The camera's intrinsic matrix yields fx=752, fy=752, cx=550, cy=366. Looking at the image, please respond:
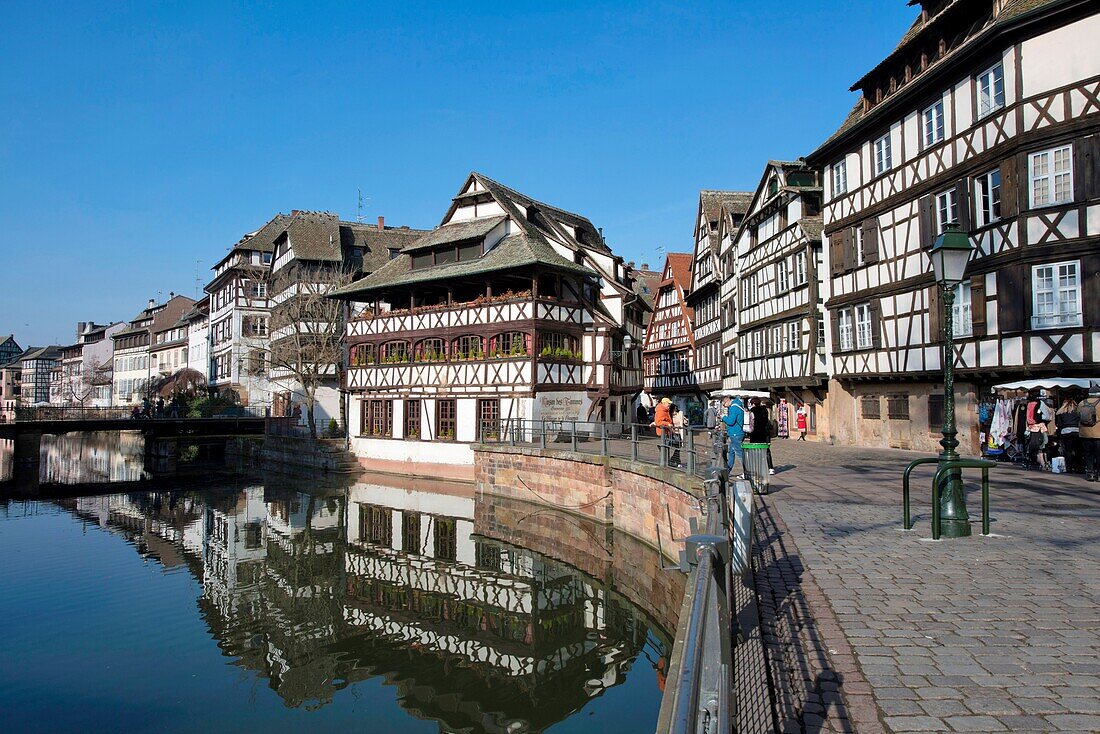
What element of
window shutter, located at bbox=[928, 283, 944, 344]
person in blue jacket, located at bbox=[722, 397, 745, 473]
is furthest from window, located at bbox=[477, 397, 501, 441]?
window shutter, located at bbox=[928, 283, 944, 344]

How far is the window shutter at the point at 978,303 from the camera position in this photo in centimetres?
2069

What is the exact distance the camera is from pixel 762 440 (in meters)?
15.4

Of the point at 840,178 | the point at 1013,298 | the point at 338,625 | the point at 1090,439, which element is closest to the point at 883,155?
A: the point at 840,178

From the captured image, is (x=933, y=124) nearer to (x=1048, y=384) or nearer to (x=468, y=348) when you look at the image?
(x=1048, y=384)

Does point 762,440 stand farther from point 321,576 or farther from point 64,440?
point 64,440

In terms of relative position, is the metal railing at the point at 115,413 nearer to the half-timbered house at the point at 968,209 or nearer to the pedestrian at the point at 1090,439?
the half-timbered house at the point at 968,209

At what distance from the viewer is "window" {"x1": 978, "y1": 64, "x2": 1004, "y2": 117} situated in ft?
66.0

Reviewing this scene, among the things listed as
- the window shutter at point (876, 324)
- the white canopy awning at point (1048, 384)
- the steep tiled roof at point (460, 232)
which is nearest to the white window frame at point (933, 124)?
the window shutter at point (876, 324)

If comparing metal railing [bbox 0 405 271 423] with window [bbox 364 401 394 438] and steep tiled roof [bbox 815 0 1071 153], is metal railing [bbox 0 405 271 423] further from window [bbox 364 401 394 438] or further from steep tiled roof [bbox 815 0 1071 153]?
steep tiled roof [bbox 815 0 1071 153]

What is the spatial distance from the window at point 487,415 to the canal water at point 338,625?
5.64 meters

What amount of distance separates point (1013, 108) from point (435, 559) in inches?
753

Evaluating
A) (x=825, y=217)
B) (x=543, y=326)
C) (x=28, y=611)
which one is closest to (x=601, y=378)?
(x=543, y=326)

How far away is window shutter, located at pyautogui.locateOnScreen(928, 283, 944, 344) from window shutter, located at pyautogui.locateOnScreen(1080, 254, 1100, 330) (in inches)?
168

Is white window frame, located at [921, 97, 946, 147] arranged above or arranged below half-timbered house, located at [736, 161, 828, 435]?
above
